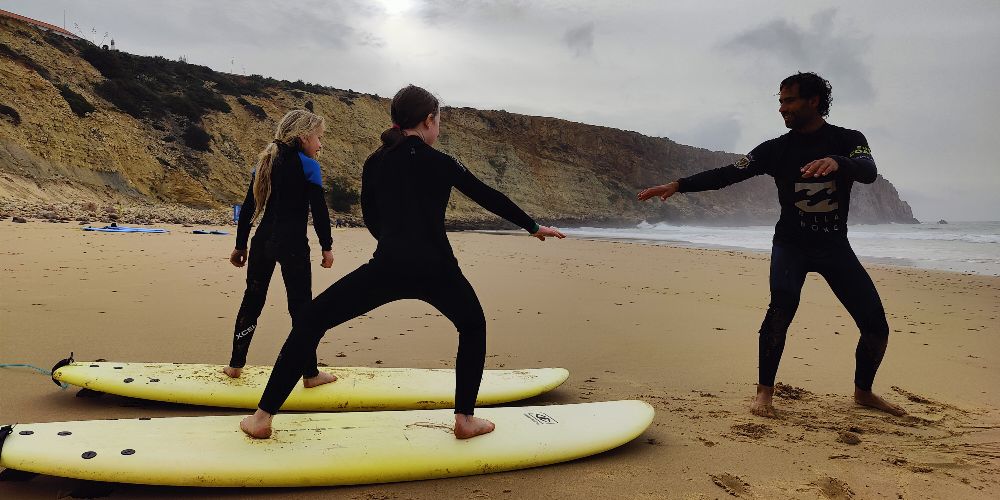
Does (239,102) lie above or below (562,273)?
above

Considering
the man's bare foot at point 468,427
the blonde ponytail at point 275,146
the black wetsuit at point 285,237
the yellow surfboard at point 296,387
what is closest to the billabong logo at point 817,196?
the yellow surfboard at point 296,387

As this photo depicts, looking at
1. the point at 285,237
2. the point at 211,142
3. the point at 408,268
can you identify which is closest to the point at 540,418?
the point at 408,268

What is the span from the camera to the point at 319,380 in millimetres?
3559

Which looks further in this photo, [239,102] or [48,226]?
[239,102]

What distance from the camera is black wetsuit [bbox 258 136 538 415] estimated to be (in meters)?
2.42

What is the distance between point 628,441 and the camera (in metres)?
2.86

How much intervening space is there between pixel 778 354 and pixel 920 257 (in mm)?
15642

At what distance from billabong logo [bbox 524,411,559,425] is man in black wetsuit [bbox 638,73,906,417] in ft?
4.24

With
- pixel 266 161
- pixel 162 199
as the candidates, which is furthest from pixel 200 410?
pixel 162 199

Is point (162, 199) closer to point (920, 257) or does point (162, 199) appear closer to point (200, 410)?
point (200, 410)

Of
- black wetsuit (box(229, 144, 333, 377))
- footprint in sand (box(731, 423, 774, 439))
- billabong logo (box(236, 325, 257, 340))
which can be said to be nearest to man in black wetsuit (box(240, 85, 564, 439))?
black wetsuit (box(229, 144, 333, 377))

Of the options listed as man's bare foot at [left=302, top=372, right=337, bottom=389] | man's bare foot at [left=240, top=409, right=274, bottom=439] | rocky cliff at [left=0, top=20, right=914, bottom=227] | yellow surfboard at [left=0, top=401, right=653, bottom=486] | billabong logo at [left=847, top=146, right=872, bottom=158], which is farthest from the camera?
rocky cliff at [left=0, top=20, right=914, bottom=227]

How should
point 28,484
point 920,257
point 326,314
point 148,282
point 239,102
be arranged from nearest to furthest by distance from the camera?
point 28,484
point 326,314
point 148,282
point 920,257
point 239,102

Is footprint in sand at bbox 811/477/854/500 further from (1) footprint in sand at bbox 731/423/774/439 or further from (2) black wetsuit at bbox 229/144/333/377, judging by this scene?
(2) black wetsuit at bbox 229/144/333/377
